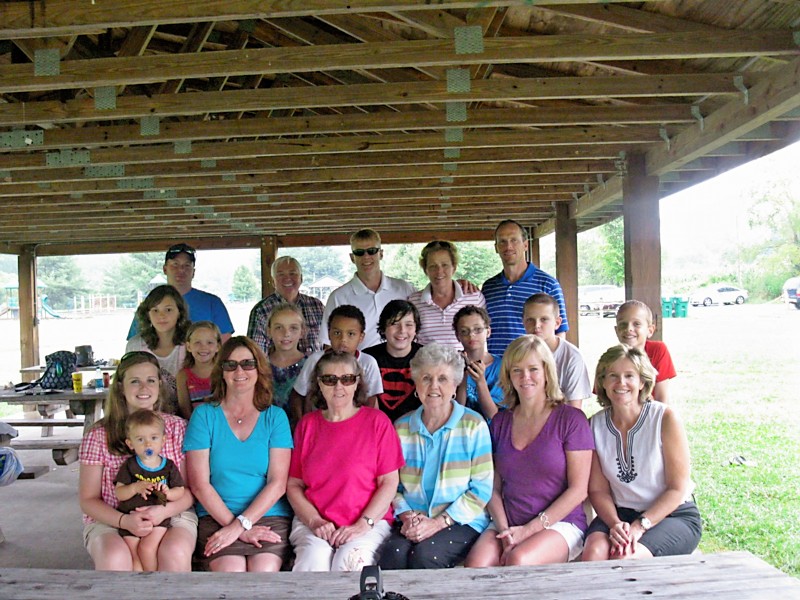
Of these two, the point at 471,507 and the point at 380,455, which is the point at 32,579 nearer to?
the point at 380,455

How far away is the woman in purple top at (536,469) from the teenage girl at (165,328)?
171cm

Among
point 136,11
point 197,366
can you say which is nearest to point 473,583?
point 197,366

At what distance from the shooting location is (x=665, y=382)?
3.57 meters

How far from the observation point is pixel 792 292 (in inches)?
979

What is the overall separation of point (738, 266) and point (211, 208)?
99.5 ft

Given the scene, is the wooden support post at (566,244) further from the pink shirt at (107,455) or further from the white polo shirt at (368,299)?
the pink shirt at (107,455)

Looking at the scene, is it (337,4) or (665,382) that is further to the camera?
(665,382)

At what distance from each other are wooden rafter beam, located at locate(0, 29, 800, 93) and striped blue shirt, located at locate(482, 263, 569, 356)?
1.17 meters

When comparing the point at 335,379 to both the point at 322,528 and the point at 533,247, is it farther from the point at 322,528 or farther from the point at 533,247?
the point at 533,247

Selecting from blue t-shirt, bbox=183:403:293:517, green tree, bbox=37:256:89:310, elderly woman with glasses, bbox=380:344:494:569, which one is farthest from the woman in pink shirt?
green tree, bbox=37:256:89:310

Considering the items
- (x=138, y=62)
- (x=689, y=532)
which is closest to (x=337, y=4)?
(x=138, y=62)

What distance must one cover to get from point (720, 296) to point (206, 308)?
30.3 meters

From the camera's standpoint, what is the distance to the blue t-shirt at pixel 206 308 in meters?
4.10

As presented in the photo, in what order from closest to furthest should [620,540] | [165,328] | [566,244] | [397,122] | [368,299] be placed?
1. [620,540]
2. [165,328]
3. [368,299]
4. [397,122]
5. [566,244]
